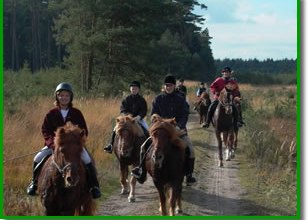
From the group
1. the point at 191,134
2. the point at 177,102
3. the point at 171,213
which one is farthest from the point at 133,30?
the point at 171,213

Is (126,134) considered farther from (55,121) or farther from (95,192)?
(95,192)

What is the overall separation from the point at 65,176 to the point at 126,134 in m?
3.77

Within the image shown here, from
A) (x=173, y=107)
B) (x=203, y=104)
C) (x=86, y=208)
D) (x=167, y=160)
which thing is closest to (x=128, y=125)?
(x=173, y=107)

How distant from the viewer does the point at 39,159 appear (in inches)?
281

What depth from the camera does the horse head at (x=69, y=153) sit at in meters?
5.88

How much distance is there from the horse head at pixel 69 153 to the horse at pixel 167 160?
1707mm

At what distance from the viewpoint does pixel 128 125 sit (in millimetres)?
9727

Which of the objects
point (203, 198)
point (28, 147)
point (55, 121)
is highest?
point (55, 121)

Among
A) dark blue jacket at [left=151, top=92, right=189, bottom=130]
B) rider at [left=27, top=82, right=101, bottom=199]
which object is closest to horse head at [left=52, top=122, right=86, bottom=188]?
rider at [left=27, top=82, right=101, bottom=199]

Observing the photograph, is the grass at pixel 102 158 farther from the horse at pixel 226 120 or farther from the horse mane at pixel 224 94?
the horse mane at pixel 224 94

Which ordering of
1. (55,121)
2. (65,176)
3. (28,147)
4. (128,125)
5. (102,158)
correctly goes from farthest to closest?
1. (102,158)
2. (28,147)
3. (128,125)
4. (55,121)
5. (65,176)

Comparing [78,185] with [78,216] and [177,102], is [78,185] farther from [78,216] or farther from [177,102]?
[177,102]

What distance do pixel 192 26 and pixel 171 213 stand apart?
2169 inches

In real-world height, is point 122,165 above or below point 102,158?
above
